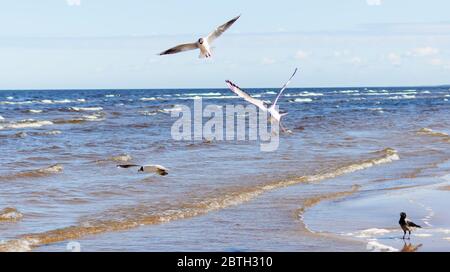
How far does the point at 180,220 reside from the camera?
11031 mm

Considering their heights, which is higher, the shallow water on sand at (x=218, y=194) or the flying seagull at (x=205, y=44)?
the flying seagull at (x=205, y=44)

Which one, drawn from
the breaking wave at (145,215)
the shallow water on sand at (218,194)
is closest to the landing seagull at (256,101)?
the shallow water on sand at (218,194)

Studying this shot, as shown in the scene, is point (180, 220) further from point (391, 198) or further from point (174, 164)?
point (174, 164)

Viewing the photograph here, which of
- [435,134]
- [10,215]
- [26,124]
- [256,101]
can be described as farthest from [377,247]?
[26,124]

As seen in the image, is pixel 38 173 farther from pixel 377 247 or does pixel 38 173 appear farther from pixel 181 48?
pixel 181 48

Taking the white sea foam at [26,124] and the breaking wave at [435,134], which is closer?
the breaking wave at [435,134]

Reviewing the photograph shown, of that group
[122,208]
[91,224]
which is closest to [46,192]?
[122,208]

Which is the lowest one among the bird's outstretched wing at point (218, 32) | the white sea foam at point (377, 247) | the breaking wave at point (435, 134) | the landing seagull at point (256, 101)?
the white sea foam at point (377, 247)

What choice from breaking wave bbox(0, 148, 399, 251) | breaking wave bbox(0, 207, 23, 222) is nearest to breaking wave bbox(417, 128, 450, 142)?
breaking wave bbox(0, 148, 399, 251)

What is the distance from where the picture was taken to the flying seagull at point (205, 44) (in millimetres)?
5988

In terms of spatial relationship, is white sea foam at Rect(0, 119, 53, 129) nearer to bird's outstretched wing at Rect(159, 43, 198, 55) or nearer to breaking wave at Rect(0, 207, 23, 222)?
breaking wave at Rect(0, 207, 23, 222)

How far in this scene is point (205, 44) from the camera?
6.05m

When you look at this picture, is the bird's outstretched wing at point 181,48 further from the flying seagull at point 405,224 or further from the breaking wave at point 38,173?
the breaking wave at point 38,173

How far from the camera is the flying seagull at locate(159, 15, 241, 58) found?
599 cm
